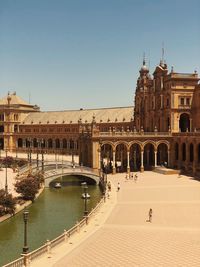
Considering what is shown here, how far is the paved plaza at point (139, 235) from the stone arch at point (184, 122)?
32.0m

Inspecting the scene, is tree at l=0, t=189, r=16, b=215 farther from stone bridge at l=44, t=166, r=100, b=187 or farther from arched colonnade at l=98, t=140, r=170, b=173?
arched colonnade at l=98, t=140, r=170, b=173

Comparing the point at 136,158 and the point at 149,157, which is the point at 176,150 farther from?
the point at 136,158

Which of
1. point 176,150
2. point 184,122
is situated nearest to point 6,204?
point 176,150

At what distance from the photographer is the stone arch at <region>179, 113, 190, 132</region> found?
268 feet

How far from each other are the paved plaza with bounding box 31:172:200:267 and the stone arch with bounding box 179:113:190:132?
3204cm

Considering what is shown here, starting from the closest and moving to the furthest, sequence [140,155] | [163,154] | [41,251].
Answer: [41,251] → [163,154] → [140,155]

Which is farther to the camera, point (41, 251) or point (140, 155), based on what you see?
point (140, 155)

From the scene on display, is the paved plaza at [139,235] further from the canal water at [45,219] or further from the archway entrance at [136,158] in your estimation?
the archway entrance at [136,158]

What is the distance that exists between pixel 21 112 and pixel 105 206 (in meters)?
96.4

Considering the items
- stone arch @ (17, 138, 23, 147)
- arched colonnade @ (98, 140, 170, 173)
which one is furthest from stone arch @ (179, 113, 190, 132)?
stone arch @ (17, 138, 23, 147)

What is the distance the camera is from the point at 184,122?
3255 inches

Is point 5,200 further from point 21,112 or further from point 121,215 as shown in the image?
point 21,112

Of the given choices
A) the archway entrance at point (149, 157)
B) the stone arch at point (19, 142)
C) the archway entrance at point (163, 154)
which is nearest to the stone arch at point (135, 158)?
the archway entrance at point (149, 157)

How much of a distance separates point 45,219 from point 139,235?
555 inches
